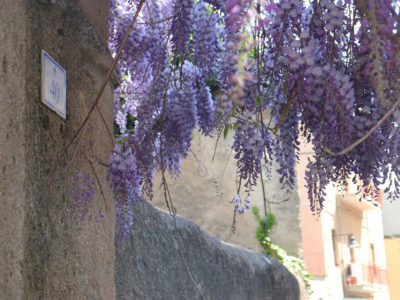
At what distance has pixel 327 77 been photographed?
1.62 m

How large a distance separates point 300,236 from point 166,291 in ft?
24.3

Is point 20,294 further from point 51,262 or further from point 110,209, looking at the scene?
point 110,209

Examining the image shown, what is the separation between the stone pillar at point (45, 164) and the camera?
1344mm

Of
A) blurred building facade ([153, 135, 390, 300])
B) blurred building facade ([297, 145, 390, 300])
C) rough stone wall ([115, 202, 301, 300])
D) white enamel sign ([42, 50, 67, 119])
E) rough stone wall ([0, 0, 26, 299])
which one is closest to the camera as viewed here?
rough stone wall ([0, 0, 26, 299])

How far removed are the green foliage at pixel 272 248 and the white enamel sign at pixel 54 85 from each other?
852 cm

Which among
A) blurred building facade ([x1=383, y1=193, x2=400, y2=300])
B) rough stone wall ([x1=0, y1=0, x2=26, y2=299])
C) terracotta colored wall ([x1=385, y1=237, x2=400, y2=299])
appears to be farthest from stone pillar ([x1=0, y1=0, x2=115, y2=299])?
terracotta colored wall ([x1=385, y1=237, x2=400, y2=299])

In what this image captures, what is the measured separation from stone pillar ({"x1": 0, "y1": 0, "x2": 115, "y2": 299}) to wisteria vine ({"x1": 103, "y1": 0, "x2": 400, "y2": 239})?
0.71 feet

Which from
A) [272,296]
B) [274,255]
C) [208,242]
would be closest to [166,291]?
[208,242]

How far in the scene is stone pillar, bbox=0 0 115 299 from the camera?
52.9 inches

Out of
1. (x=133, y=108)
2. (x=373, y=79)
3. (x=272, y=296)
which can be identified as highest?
(x=133, y=108)

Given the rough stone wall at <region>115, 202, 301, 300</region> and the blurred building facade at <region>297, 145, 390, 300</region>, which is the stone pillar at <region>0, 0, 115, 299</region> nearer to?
the rough stone wall at <region>115, 202, 301, 300</region>

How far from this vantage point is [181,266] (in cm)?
379

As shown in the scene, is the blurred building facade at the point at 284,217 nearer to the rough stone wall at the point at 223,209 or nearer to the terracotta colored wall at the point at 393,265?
the rough stone wall at the point at 223,209

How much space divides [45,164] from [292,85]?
0.71m
